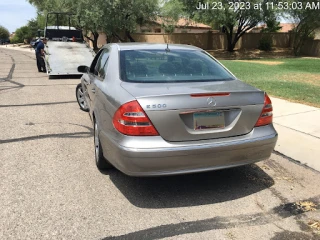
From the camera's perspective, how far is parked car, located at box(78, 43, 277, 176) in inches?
127

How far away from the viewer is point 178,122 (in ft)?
10.7

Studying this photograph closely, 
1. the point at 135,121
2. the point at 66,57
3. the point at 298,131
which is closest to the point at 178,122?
the point at 135,121

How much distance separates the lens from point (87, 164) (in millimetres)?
4516

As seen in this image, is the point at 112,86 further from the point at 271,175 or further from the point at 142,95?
the point at 271,175

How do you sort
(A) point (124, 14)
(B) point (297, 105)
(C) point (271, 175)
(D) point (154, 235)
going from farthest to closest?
(A) point (124, 14), (B) point (297, 105), (C) point (271, 175), (D) point (154, 235)

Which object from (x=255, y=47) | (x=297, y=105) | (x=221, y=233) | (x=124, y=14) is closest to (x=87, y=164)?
(x=221, y=233)

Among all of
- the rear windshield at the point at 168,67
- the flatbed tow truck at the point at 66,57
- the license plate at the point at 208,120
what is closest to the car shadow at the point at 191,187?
the license plate at the point at 208,120

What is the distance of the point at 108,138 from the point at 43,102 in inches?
221

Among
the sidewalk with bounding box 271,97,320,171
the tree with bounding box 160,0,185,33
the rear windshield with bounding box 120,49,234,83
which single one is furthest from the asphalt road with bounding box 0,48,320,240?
the tree with bounding box 160,0,185,33

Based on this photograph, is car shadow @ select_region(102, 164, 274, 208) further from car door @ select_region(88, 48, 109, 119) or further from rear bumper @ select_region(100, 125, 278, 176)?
car door @ select_region(88, 48, 109, 119)

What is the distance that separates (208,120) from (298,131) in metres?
3.29

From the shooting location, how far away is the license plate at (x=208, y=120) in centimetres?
332

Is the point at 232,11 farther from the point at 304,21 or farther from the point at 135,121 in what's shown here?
the point at 135,121

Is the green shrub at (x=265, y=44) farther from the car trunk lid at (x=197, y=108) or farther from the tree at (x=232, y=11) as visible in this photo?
the car trunk lid at (x=197, y=108)
